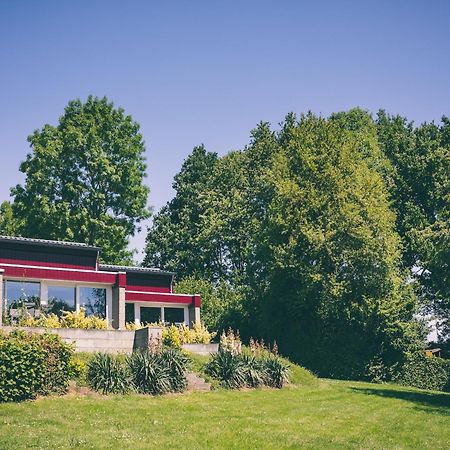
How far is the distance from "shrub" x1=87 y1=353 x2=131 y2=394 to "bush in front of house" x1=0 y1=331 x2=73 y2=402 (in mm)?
999

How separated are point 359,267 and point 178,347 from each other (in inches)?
636

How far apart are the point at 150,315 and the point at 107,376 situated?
64.6 feet

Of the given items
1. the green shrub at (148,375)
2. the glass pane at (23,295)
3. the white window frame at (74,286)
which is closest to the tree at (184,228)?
the white window frame at (74,286)

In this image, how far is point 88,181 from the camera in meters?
59.6

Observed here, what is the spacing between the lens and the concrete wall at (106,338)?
31297mm

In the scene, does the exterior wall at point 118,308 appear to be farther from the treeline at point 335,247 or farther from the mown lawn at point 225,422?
the mown lawn at point 225,422

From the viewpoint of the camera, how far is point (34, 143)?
59.4 m

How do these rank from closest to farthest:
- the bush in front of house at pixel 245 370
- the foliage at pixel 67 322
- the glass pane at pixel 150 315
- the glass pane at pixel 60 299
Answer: the bush in front of house at pixel 245 370
the foliage at pixel 67 322
the glass pane at pixel 60 299
the glass pane at pixel 150 315

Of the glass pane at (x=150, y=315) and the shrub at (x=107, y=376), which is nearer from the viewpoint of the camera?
the shrub at (x=107, y=376)

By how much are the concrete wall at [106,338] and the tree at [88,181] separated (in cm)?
2449

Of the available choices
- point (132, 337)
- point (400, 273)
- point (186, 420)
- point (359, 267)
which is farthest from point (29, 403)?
point (400, 273)

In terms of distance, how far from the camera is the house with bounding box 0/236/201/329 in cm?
3741

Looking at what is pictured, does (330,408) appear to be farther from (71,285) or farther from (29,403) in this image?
(71,285)

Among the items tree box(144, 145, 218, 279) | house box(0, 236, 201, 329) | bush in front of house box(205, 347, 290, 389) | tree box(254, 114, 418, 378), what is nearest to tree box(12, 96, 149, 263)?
tree box(144, 145, 218, 279)
